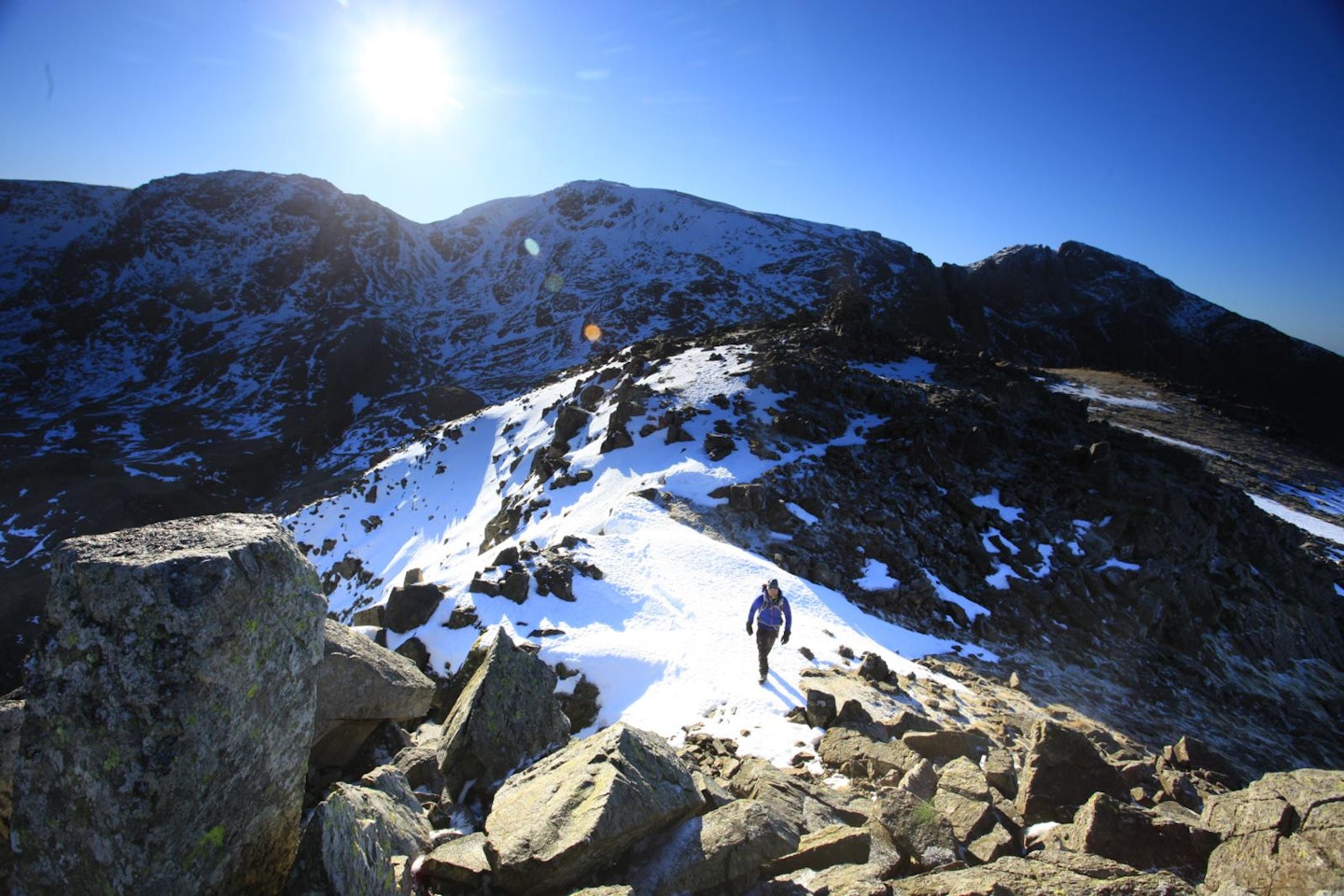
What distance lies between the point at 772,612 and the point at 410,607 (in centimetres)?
825

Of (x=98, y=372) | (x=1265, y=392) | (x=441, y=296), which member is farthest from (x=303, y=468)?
(x=1265, y=392)

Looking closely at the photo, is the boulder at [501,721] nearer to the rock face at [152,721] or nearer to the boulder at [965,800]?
the rock face at [152,721]

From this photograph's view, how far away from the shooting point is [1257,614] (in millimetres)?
20125

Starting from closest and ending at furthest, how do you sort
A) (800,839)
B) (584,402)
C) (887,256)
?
(800,839) → (584,402) → (887,256)

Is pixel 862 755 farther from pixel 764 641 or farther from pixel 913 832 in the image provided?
pixel 764 641

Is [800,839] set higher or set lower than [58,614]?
lower

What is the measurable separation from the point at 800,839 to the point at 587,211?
14749 centimetres

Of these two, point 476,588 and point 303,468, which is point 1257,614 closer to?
point 476,588

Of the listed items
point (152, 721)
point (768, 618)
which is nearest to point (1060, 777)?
point (768, 618)

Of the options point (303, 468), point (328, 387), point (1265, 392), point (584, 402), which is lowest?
point (303, 468)

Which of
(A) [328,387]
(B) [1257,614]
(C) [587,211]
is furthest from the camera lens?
(C) [587,211]

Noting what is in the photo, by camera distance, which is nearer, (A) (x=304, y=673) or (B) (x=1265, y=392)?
(A) (x=304, y=673)

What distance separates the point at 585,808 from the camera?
5199 mm

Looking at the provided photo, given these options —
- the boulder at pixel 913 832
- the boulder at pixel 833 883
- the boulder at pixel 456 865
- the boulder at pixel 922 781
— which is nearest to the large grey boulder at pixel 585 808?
the boulder at pixel 456 865
